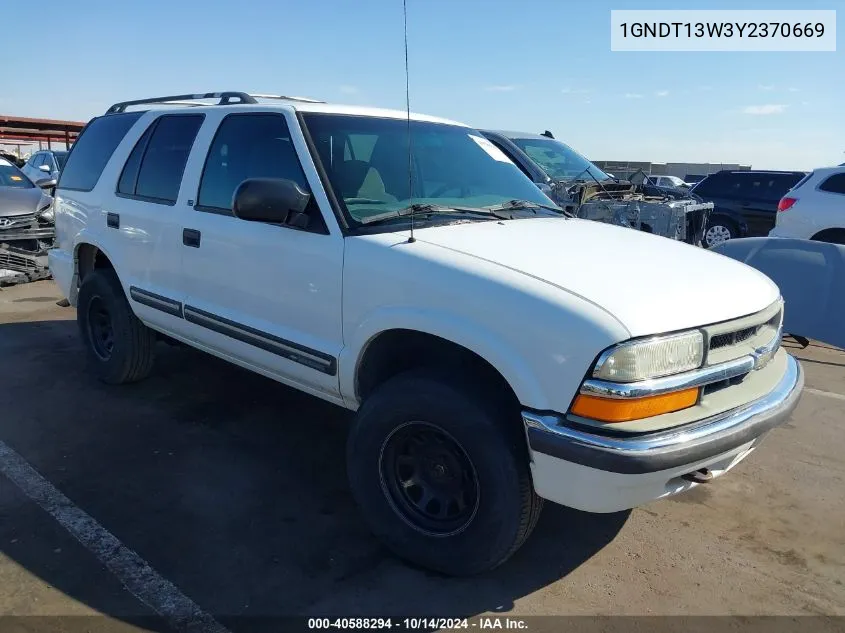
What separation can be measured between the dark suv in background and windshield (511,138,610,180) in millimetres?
4102

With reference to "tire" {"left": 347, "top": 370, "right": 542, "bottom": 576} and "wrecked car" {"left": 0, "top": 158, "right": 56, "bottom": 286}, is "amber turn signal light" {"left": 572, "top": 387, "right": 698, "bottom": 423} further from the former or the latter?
"wrecked car" {"left": 0, "top": 158, "right": 56, "bottom": 286}

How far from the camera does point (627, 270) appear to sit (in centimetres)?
282

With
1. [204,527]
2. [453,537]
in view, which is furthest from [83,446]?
[453,537]

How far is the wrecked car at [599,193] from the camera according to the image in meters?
8.28

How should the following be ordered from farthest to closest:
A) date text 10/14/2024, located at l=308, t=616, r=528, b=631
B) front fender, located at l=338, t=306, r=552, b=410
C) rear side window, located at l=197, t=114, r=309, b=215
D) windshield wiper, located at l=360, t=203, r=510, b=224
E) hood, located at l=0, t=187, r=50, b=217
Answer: hood, located at l=0, t=187, r=50, b=217
rear side window, located at l=197, t=114, r=309, b=215
windshield wiper, located at l=360, t=203, r=510, b=224
date text 10/14/2024, located at l=308, t=616, r=528, b=631
front fender, located at l=338, t=306, r=552, b=410

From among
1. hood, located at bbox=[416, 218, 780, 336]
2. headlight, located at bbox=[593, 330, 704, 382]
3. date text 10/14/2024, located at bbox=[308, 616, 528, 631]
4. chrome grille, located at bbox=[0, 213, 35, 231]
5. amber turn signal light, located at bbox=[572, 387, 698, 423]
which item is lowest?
date text 10/14/2024, located at bbox=[308, 616, 528, 631]

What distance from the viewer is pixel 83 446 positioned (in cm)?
399

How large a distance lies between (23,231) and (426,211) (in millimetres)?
7813

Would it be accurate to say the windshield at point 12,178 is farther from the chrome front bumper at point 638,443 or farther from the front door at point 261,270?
the chrome front bumper at point 638,443

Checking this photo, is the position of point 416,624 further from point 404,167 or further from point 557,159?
point 557,159

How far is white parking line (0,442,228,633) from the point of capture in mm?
2598

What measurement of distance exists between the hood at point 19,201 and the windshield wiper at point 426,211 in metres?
7.82

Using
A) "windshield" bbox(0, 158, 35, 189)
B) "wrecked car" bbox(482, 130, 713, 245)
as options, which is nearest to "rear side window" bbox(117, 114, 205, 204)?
"wrecked car" bbox(482, 130, 713, 245)

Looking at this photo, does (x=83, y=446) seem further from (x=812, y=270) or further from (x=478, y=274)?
(x=812, y=270)
